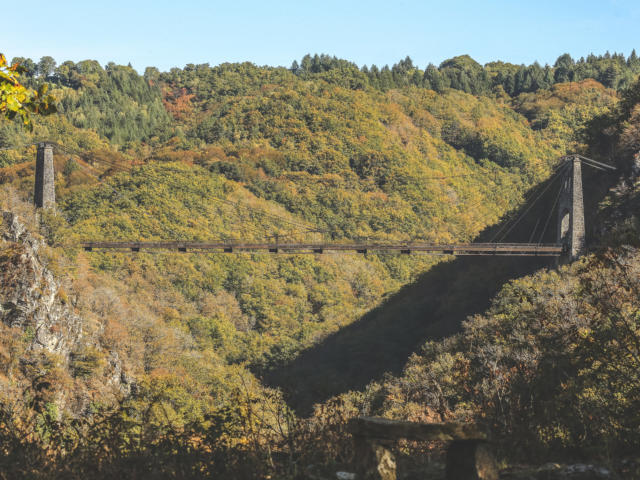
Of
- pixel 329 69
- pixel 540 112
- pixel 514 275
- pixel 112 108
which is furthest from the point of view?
pixel 329 69

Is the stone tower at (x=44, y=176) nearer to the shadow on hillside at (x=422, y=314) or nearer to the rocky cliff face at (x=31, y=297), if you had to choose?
the rocky cliff face at (x=31, y=297)

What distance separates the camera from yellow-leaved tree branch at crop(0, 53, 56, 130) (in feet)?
15.8

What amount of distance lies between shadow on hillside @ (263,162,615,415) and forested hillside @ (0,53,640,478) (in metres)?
3.09

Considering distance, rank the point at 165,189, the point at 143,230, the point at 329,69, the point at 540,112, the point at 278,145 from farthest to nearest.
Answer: the point at 329,69
the point at 540,112
the point at 278,145
the point at 165,189
the point at 143,230

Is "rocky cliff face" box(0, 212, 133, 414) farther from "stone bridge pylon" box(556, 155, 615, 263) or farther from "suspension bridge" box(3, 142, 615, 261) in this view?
"stone bridge pylon" box(556, 155, 615, 263)

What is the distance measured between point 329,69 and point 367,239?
8070 centimetres

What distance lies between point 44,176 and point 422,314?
32.9m

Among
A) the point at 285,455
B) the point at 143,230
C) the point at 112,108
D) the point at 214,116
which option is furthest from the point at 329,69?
the point at 285,455

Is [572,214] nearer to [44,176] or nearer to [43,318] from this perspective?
[43,318]

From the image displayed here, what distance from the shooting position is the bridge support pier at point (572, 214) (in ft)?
126

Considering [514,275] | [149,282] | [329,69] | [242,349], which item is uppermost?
[329,69]

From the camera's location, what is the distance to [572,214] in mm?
39250

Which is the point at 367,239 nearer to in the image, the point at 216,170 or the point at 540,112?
the point at 216,170

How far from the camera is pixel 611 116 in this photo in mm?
48094
